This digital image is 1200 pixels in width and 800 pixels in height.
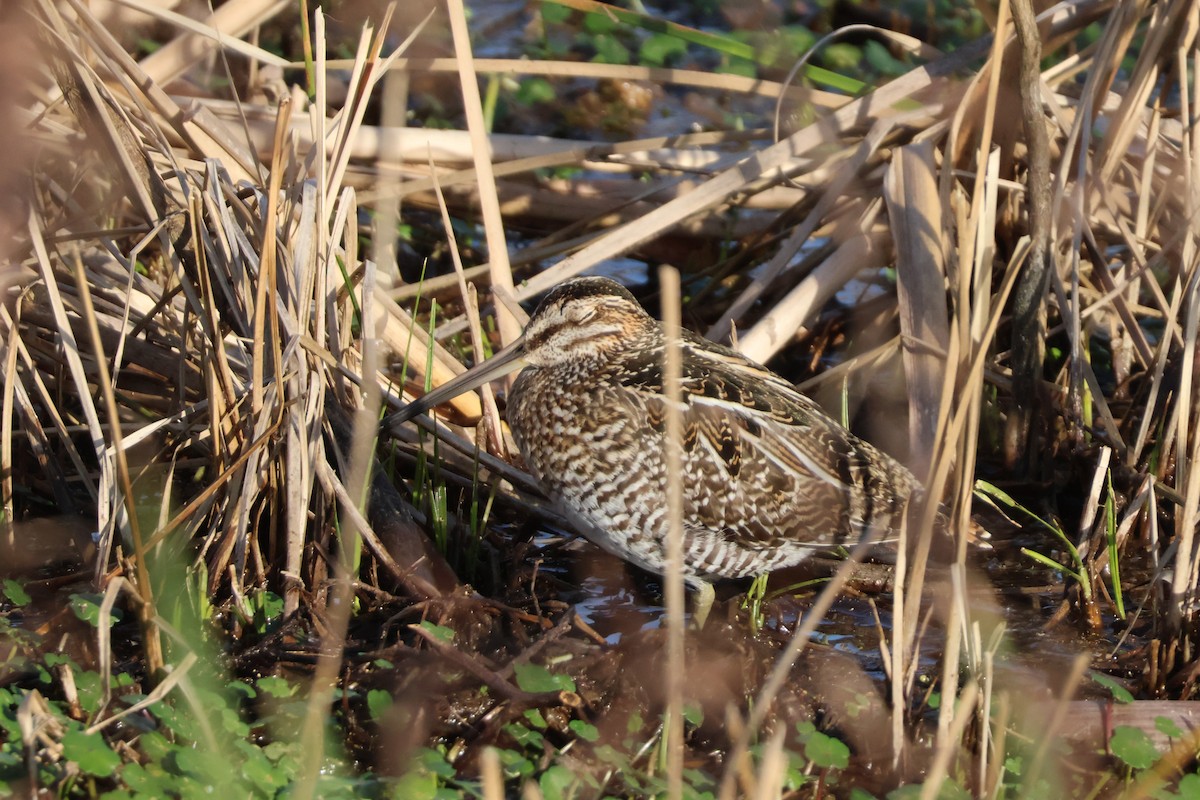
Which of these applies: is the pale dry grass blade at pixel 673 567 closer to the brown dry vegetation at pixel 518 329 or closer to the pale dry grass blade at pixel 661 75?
the brown dry vegetation at pixel 518 329

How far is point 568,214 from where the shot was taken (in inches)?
200

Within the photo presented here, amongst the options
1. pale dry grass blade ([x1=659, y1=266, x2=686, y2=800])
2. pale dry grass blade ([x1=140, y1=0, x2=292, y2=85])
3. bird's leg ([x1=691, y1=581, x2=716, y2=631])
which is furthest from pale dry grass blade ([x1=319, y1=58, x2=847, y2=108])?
pale dry grass blade ([x1=659, y1=266, x2=686, y2=800])

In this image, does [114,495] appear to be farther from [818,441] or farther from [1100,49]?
[1100,49]

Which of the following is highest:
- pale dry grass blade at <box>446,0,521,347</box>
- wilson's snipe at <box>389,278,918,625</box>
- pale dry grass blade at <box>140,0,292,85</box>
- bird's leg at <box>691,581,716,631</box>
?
pale dry grass blade at <box>140,0,292,85</box>

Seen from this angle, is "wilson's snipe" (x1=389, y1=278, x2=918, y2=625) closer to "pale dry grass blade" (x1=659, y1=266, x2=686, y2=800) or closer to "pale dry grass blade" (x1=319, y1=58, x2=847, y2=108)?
"pale dry grass blade" (x1=659, y1=266, x2=686, y2=800)

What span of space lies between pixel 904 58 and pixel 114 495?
5057mm

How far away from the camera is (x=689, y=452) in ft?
10.8

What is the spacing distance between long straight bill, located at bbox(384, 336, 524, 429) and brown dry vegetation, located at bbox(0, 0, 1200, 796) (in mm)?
97

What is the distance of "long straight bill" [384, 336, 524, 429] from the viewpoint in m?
3.44

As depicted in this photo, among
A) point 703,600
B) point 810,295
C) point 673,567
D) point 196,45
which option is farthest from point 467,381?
point 196,45

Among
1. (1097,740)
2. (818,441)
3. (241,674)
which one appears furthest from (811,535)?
(241,674)

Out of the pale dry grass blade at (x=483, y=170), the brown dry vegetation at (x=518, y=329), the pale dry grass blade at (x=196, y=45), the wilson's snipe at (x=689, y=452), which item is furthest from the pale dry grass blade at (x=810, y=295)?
the pale dry grass blade at (x=196, y=45)

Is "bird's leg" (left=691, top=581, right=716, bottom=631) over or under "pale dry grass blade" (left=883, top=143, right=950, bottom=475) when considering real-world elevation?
under

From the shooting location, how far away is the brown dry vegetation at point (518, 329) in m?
2.83
